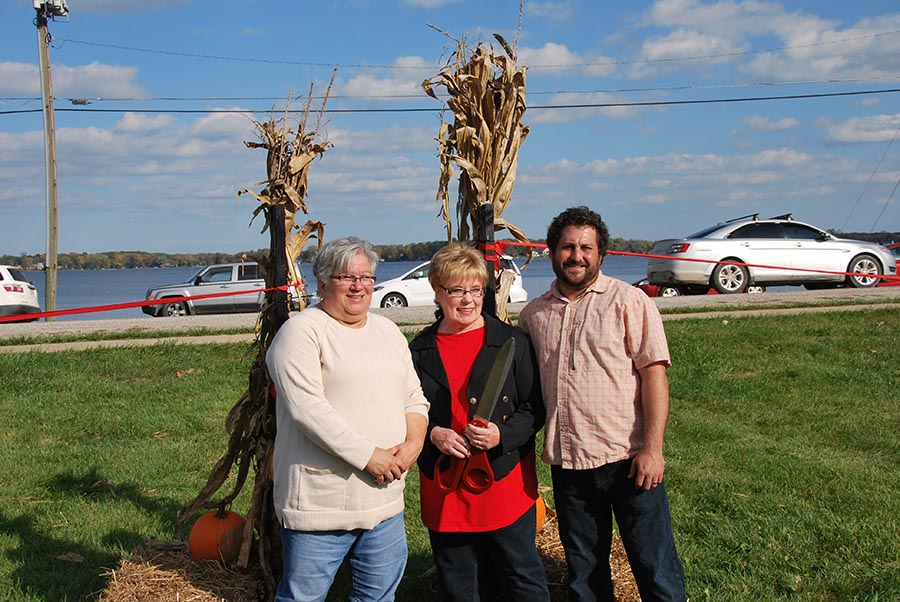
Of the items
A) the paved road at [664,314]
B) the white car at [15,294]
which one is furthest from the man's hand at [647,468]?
the white car at [15,294]

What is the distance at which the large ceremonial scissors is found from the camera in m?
3.20

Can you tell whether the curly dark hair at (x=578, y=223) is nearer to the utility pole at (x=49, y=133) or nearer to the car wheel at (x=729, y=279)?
the car wheel at (x=729, y=279)

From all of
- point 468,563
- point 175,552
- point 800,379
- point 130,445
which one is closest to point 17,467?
point 130,445

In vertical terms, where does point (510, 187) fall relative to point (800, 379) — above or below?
above

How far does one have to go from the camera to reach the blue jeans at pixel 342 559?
306cm

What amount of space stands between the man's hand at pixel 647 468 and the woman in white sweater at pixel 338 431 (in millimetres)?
854

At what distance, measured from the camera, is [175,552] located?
4.27 metres

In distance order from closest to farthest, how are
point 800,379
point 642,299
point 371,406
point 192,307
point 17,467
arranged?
point 371,406 → point 642,299 → point 17,467 → point 800,379 → point 192,307

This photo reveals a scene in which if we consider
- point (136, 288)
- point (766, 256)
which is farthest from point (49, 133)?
point (136, 288)

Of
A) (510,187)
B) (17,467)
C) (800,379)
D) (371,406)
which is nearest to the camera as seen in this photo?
(371,406)

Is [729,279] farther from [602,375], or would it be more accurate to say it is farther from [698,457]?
[602,375]

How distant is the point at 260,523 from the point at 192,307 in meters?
18.6

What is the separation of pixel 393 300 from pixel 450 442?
16.6m

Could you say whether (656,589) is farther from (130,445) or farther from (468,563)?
(130,445)
